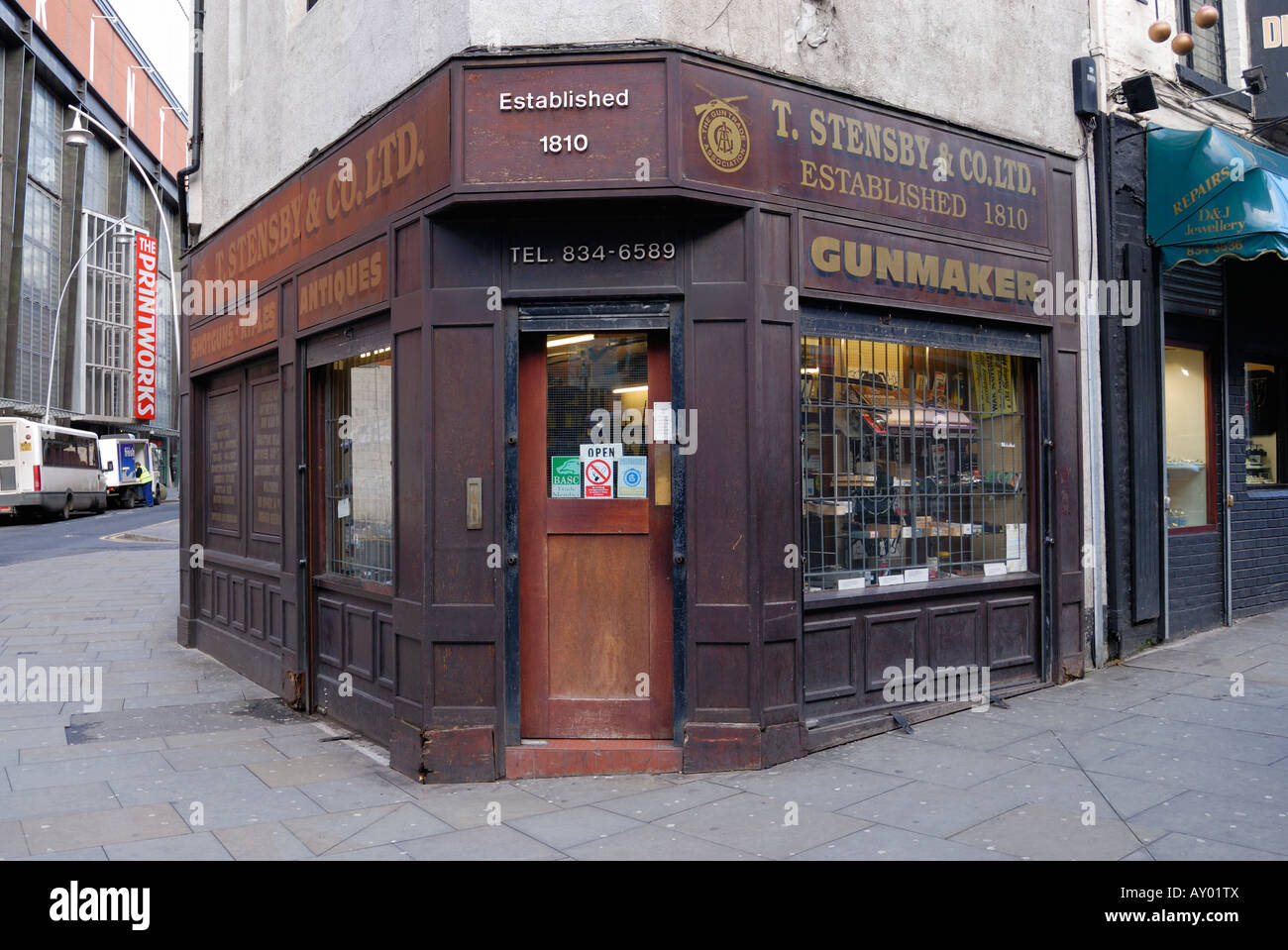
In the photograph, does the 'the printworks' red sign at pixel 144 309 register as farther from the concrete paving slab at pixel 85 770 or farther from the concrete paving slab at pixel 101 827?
the concrete paving slab at pixel 101 827

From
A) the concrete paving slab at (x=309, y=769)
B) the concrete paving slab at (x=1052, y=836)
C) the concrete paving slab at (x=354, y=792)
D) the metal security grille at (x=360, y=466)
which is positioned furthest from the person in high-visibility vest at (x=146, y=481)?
the concrete paving slab at (x=1052, y=836)

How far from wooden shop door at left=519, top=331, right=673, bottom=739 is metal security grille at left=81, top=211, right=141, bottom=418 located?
59.0m

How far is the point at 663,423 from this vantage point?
250 inches

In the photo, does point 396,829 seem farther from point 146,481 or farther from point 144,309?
point 144,309

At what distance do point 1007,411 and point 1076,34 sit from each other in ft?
11.2

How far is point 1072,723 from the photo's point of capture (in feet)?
22.9

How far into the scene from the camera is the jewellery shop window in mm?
6965

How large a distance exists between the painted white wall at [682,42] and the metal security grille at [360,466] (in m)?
1.89

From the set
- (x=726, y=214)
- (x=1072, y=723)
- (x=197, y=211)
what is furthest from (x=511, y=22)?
(x=197, y=211)

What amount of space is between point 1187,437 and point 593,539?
6.94m

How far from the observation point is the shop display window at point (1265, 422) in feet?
36.9

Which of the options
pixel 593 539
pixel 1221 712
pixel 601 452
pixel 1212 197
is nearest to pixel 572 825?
pixel 593 539
